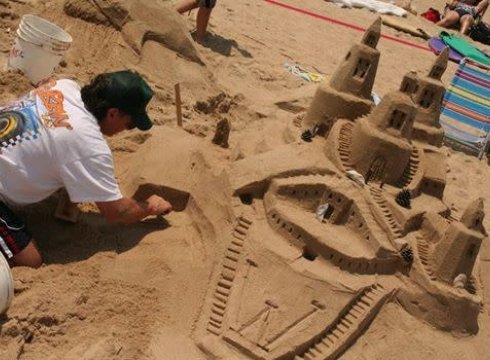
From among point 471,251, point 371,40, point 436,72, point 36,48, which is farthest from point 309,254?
point 36,48

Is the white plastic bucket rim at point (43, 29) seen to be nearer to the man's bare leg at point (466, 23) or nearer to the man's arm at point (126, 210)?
the man's arm at point (126, 210)

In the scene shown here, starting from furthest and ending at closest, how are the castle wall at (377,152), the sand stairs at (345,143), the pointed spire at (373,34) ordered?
the pointed spire at (373,34) → the sand stairs at (345,143) → the castle wall at (377,152)

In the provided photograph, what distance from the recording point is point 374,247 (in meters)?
5.23

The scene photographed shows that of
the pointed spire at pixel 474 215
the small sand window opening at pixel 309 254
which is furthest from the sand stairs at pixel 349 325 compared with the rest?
the pointed spire at pixel 474 215

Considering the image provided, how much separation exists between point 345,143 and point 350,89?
0.96m

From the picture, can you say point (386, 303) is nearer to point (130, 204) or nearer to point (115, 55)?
point (130, 204)

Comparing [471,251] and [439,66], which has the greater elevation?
[439,66]

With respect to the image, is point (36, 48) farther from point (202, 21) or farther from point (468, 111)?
point (468, 111)

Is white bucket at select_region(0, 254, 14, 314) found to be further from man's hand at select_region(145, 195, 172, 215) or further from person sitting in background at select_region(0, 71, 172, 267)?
man's hand at select_region(145, 195, 172, 215)

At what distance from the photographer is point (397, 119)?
573cm

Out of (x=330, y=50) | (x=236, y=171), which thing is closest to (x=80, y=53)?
(x=236, y=171)

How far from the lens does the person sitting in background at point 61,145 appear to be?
3873mm

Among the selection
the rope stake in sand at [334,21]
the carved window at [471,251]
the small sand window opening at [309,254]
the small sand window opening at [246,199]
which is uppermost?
the carved window at [471,251]

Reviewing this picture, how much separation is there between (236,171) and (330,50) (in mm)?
7371
